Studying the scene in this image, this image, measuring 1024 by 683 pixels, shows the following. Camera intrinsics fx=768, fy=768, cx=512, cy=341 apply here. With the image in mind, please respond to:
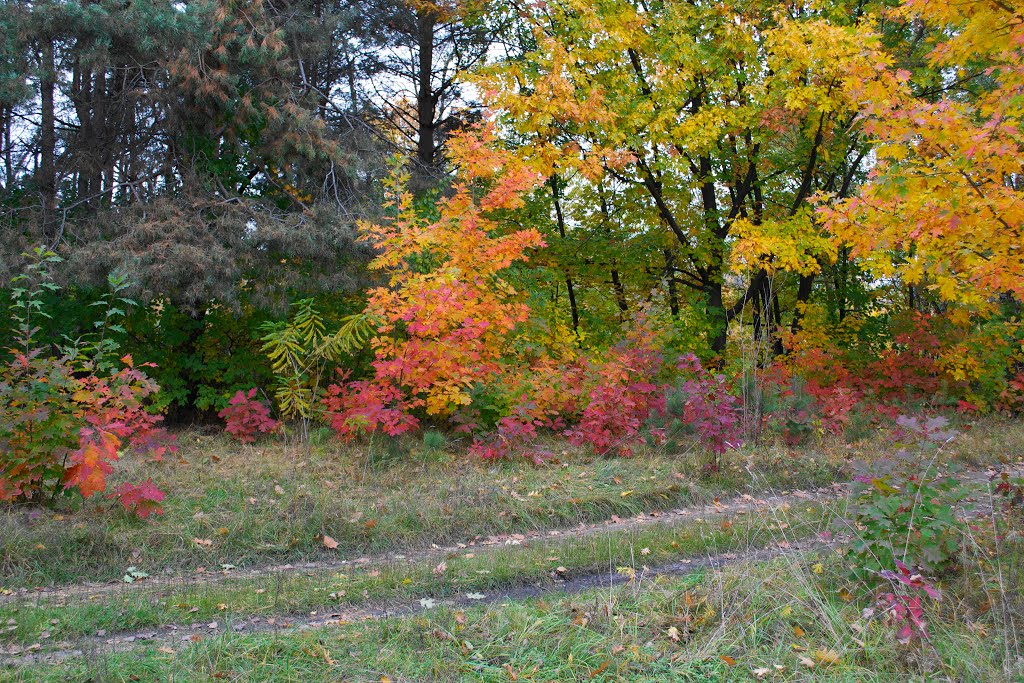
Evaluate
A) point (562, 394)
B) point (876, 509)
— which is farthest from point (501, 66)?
point (876, 509)

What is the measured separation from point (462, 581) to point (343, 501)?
187cm

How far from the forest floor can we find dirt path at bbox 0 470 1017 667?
0.03m

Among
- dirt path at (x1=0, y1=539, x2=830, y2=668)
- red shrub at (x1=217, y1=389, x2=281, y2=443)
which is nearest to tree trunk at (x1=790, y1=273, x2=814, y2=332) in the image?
dirt path at (x1=0, y1=539, x2=830, y2=668)

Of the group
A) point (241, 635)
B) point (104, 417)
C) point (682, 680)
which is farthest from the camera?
point (104, 417)

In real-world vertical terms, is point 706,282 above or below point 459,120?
below

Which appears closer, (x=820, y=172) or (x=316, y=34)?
(x=316, y=34)

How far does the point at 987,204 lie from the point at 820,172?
1048 centimetres

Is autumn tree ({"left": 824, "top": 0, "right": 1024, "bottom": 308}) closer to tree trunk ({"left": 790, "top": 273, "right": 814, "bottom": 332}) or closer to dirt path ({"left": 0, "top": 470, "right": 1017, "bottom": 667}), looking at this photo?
dirt path ({"left": 0, "top": 470, "right": 1017, "bottom": 667})

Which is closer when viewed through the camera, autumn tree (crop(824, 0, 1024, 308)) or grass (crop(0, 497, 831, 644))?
grass (crop(0, 497, 831, 644))

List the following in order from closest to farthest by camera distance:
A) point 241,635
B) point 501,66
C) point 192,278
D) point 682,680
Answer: point 682,680 < point 241,635 < point 192,278 < point 501,66

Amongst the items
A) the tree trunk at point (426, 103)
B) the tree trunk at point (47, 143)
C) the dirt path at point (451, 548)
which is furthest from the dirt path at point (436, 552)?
the tree trunk at point (426, 103)

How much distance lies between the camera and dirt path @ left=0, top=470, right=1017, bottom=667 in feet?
12.8

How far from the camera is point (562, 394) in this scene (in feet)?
29.0

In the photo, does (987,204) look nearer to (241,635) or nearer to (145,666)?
(241,635)
